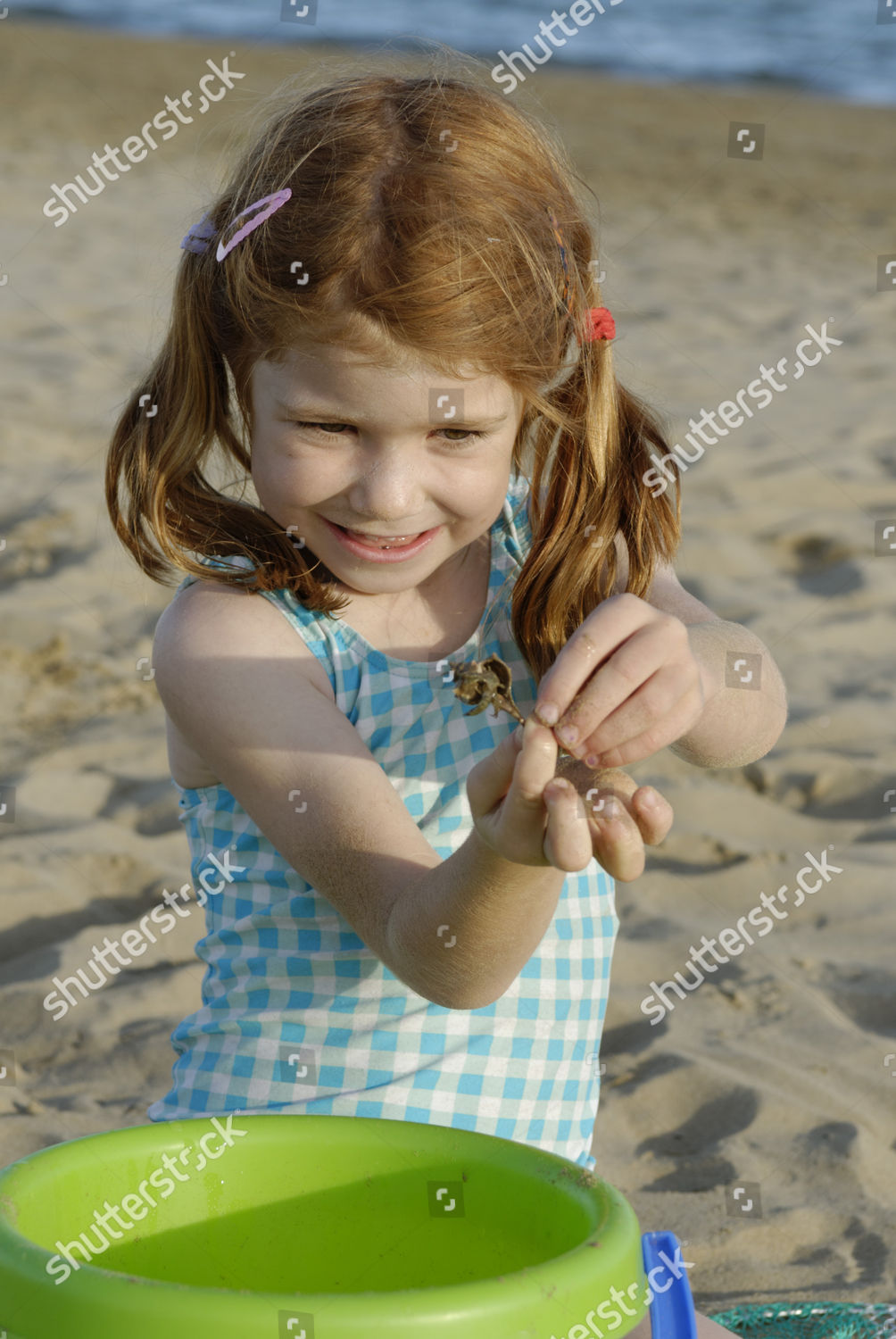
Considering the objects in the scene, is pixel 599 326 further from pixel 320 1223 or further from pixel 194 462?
pixel 320 1223

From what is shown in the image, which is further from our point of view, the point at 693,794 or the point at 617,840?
the point at 693,794

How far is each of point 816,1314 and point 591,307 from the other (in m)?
1.02

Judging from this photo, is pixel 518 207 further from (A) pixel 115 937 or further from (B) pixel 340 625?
(A) pixel 115 937

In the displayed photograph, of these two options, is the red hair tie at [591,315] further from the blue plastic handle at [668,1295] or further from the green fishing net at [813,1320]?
the green fishing net at [813,1320]

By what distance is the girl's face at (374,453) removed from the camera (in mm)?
1312

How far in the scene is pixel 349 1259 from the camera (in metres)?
1.18

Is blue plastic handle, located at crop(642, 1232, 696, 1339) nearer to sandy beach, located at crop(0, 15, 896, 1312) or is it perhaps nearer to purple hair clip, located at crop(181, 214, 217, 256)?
sandy beach, located at crop(0, 15, 896, 1312)

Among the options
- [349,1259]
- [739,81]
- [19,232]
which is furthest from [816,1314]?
[739,81]

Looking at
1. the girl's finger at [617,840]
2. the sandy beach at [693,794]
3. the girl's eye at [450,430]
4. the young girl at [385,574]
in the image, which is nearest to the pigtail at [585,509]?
the young girl at [385,574]

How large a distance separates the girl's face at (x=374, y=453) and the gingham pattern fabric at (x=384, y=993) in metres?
0.13

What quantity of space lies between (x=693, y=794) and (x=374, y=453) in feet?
4.66

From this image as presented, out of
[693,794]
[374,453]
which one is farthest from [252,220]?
[693,794]

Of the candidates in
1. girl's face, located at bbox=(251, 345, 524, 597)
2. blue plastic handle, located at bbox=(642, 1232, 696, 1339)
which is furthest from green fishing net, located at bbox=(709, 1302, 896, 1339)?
girl's face, located at bbox=(251, 345, 524, 597)

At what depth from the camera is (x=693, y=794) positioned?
2613mm
